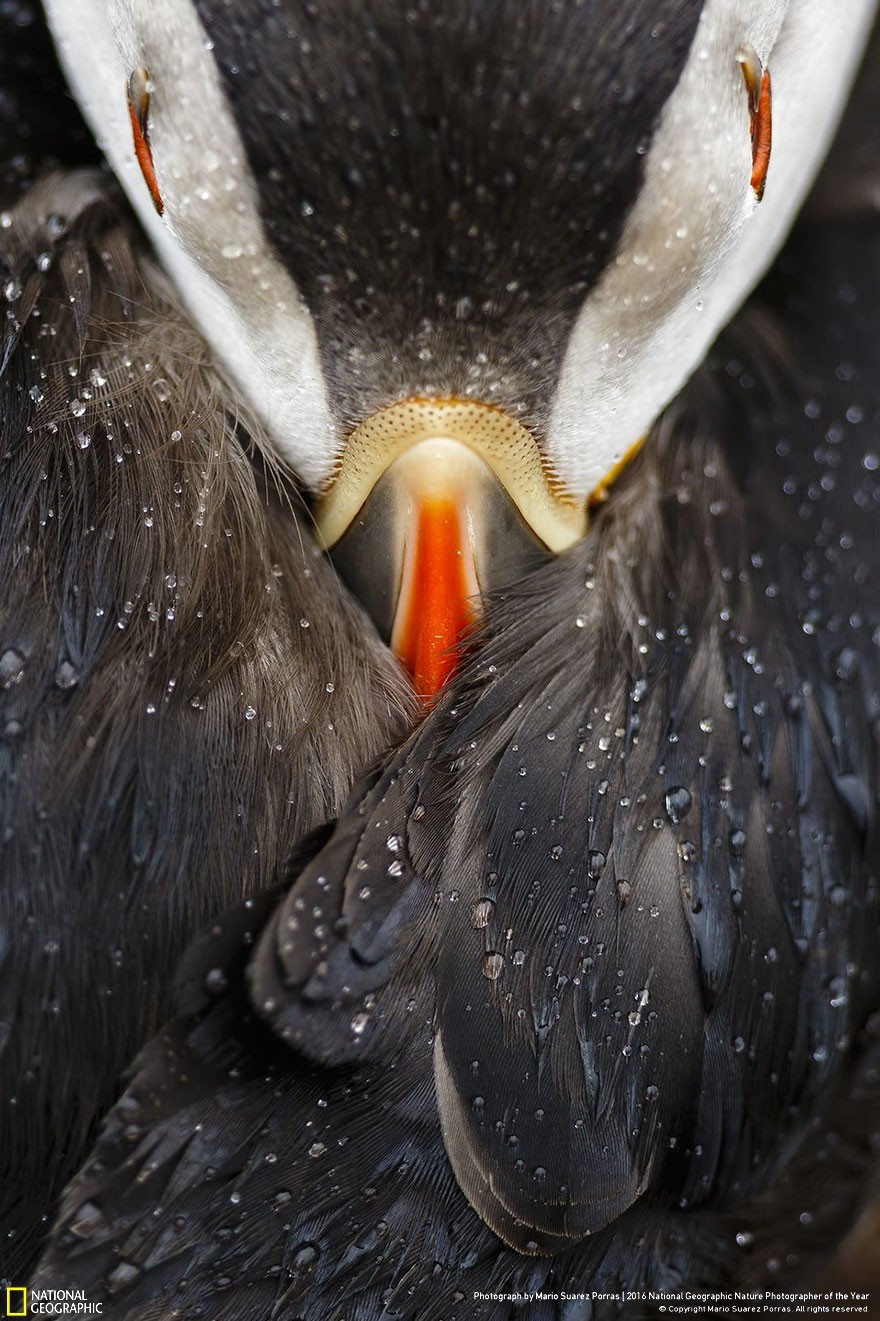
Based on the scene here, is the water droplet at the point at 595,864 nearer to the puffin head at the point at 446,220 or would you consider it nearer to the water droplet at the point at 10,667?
the puffin head at the point at 446,220

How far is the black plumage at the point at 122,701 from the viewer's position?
3.04 feet

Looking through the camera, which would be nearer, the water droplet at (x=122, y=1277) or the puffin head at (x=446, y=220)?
the puffin head at (x=446, y=220)

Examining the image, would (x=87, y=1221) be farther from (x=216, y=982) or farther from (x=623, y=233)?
(x=623, y=233)

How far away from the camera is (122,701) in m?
0.93

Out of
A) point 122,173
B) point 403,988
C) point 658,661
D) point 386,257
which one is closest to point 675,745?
point 658,661

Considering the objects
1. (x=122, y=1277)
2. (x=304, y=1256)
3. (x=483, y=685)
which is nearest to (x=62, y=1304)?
(x=122, y=1277)

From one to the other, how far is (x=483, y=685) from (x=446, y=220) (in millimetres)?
323

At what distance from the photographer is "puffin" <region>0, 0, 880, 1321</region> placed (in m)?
0.83

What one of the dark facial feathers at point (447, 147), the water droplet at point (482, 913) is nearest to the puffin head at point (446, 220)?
the dark facial feathers at point (447, 147)

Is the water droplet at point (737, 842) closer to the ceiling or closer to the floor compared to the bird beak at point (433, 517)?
closer to the floor

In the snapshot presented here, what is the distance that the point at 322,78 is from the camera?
81cm

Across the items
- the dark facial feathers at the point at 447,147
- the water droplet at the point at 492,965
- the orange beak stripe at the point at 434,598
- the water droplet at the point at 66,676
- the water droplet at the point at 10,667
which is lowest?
the water droplet at the point at 492,965

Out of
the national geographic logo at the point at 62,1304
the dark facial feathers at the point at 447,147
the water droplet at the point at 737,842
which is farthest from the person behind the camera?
the water droplet at the point at 737,842

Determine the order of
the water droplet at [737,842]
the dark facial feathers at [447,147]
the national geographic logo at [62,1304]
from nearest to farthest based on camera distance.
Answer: the dark facial feathers at [447,147] < the national geographic logo at [62,1304] < the water droplet at [737,842]
